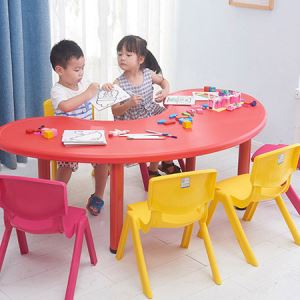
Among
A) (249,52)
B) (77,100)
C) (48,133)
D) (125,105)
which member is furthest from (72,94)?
(249,52)

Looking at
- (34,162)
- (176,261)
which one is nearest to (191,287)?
(176,261)

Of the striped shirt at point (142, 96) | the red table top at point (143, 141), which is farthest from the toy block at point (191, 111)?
the striped shirt at point (142, 96)

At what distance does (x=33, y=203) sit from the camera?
7.34 ft

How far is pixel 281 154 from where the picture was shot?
102 inches

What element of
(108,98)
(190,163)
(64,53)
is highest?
(64,53)

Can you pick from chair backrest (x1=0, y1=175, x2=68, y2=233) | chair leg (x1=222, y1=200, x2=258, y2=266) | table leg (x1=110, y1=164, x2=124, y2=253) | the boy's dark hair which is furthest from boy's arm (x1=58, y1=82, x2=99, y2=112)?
chair leg (x1=222, y1=200, x2=258, y2=266)

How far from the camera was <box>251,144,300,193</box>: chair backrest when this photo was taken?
254cm

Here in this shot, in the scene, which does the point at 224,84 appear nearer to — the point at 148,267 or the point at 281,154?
the point at 281,154

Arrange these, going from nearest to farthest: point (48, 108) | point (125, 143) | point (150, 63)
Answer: point (125, 143), point (48, 108), point (150, 63)

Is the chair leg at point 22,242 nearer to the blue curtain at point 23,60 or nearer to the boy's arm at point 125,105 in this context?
the boy's arm at point 125,105

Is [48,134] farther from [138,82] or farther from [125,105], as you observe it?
[138,82]

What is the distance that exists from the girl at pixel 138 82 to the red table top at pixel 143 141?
1.04 feet

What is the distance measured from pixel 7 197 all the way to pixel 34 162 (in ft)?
5.63

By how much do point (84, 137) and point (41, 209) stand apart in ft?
1.49
